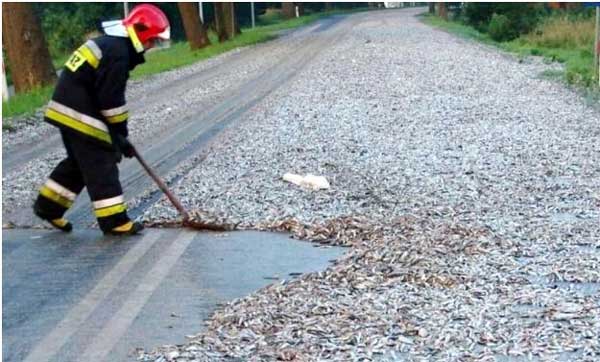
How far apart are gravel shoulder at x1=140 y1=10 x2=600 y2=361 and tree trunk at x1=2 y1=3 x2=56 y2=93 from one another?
6462 millimetres

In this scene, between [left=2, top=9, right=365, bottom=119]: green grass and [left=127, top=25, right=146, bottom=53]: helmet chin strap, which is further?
[left=2, top=9, right=365, bottom=119]: green grass

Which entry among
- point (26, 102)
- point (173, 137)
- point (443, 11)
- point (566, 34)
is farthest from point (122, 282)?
point (443, 11)

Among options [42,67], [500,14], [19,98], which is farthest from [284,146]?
[500,14]

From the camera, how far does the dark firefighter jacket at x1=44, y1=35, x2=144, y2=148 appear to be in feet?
26.7

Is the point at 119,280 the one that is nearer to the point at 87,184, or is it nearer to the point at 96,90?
the point at 87,184

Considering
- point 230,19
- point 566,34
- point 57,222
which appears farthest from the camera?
point 230,19

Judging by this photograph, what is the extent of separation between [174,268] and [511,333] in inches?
101

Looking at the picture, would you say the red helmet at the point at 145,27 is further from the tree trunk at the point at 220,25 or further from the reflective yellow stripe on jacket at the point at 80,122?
the tree trunk at the point at 220,25

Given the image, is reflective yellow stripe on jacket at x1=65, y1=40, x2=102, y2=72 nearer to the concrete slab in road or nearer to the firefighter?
the firefighter

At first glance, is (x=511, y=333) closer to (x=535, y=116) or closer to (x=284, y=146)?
(x=284, y=146)

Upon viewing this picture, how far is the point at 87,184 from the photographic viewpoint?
8352 mm

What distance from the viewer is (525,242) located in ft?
24.4

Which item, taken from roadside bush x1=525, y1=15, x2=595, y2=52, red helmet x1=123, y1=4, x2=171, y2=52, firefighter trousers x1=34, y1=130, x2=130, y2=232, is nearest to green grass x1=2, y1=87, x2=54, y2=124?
firefighter trousers x1=34, y1=130, x2=130, y2=232

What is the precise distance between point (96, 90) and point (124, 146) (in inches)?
20.0
